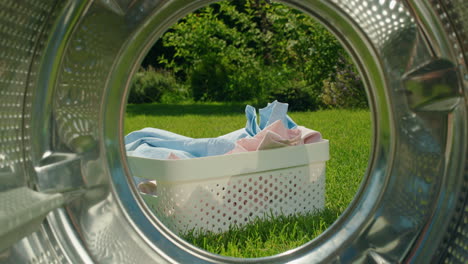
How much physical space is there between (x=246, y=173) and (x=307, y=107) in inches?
170

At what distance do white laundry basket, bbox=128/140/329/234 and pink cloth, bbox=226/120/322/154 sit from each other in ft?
0.09

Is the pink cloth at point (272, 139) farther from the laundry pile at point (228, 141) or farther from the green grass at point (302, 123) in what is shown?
the green grass at point (302, 123)

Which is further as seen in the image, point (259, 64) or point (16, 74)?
point (259, 64)

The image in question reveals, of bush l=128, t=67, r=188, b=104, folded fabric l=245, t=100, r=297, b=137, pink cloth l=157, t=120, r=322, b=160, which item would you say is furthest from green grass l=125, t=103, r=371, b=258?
bush l=128, t=67, r=188, b=104

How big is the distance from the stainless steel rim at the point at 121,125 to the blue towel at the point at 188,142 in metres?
0.72

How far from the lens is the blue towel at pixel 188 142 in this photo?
1659 millimetres

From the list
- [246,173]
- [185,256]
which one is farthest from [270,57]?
[185,256]

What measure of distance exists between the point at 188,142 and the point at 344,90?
413 centimetres

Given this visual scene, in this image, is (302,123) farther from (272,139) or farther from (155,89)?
(155,89)

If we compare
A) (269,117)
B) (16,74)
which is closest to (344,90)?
(269,117)

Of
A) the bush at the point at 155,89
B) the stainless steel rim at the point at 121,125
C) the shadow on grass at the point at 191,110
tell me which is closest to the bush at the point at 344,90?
the shadow on grass at the point at 191,110

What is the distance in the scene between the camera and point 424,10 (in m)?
0.77

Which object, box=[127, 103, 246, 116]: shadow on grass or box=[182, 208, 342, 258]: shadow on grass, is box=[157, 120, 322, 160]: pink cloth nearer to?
box=[182, 208, 342, 258]: shadow on grass

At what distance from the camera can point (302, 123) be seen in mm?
4430
